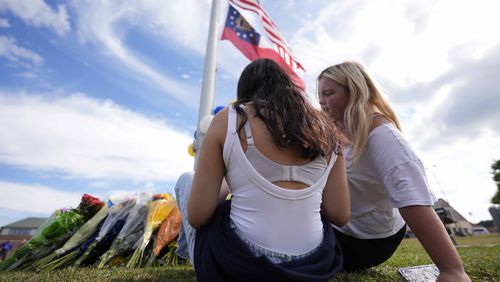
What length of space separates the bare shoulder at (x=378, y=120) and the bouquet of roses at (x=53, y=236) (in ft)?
11.7

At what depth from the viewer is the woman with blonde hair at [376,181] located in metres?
1.30

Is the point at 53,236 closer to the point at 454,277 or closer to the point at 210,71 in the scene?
the point at 454,277

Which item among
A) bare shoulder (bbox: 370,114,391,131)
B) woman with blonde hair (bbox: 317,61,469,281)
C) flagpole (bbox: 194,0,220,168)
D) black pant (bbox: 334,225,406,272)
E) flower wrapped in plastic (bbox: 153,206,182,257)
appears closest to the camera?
woman with blonde hair (bbox: 317,61,469,281)

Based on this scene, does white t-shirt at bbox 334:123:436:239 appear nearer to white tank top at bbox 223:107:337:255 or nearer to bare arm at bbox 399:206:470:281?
bare arm at bbox 399:206:470:281

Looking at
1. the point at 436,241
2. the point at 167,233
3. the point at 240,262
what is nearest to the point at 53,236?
the point at 167,233

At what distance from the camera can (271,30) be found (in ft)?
23.5

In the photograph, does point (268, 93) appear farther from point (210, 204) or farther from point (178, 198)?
point (178, 198)

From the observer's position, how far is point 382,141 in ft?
4.97

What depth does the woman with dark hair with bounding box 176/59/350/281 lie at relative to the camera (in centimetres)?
114

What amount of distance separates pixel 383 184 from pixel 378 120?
0.39 m

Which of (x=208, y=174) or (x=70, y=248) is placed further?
(x=70, y=248)

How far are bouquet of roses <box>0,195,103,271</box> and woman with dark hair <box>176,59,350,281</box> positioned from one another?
2.79 m

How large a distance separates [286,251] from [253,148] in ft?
1.53

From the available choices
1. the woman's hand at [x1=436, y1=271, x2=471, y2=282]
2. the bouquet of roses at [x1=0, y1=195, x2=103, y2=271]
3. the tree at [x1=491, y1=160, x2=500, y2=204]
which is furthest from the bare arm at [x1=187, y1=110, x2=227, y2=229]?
the tree at [x1=491, y1=160, x2=500, y2=204]
